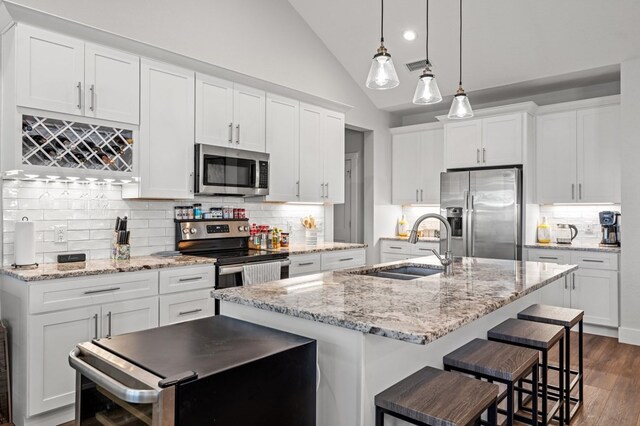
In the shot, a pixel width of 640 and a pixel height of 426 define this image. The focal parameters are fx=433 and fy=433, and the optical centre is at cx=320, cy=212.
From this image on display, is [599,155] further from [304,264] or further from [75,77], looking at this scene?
[75,77]

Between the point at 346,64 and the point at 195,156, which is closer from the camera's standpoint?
the point at 195,156

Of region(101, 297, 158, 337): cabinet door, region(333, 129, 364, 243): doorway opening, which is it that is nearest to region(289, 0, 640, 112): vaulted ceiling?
region(333, 129, 364, 243): doorway opening

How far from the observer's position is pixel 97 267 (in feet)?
9.52

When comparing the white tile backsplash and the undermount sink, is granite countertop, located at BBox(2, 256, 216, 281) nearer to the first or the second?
the white tile backsplash

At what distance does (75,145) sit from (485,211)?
426cm

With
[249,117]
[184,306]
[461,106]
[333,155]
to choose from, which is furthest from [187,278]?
[333,155]

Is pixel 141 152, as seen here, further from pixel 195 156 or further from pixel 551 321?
pixel 551 321

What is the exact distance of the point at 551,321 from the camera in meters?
2.74

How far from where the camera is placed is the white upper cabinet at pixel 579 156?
474cm

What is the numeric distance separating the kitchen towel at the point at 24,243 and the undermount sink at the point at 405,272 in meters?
2.20

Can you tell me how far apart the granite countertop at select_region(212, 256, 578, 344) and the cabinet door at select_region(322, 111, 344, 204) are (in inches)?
97.1

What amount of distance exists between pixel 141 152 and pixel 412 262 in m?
2.25

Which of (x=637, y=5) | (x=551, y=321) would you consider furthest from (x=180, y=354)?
(x=637, y=5)

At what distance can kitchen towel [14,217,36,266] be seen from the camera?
9.27 feet
